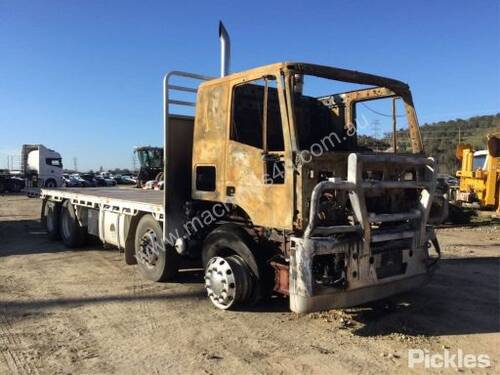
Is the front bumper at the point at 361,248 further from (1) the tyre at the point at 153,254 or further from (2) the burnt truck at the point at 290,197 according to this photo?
(1) the tyre at the point at 153,254

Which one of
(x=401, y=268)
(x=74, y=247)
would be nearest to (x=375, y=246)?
(x=401, y=268)

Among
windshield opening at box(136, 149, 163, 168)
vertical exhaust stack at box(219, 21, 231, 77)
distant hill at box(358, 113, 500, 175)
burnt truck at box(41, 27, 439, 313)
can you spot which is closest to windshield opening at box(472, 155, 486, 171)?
distant hill at box(358, 113, 500, 175)

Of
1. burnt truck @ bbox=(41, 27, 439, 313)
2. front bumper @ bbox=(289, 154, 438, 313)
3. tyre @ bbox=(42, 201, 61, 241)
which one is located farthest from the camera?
tyre @ bbox=(42, 201, 61, 241)

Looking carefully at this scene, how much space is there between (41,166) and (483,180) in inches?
1281

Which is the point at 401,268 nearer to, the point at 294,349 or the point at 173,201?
the point at 294,349

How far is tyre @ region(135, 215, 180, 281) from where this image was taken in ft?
24.5

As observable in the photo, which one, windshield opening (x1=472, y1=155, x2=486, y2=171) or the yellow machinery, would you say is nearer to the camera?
the yellow machinery

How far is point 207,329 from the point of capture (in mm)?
5559

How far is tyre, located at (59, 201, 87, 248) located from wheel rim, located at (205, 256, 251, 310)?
5958mm

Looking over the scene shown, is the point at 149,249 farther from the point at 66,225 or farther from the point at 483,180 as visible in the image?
the point at 483,180

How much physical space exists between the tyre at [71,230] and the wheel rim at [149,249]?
3861 mm

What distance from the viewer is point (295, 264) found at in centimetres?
501

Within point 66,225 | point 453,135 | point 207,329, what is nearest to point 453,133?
point 453,135

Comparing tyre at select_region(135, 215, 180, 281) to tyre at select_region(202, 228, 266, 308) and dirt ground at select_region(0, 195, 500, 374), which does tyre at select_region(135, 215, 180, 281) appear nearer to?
dirt ground at select_region(0, 195, 500, 374)
